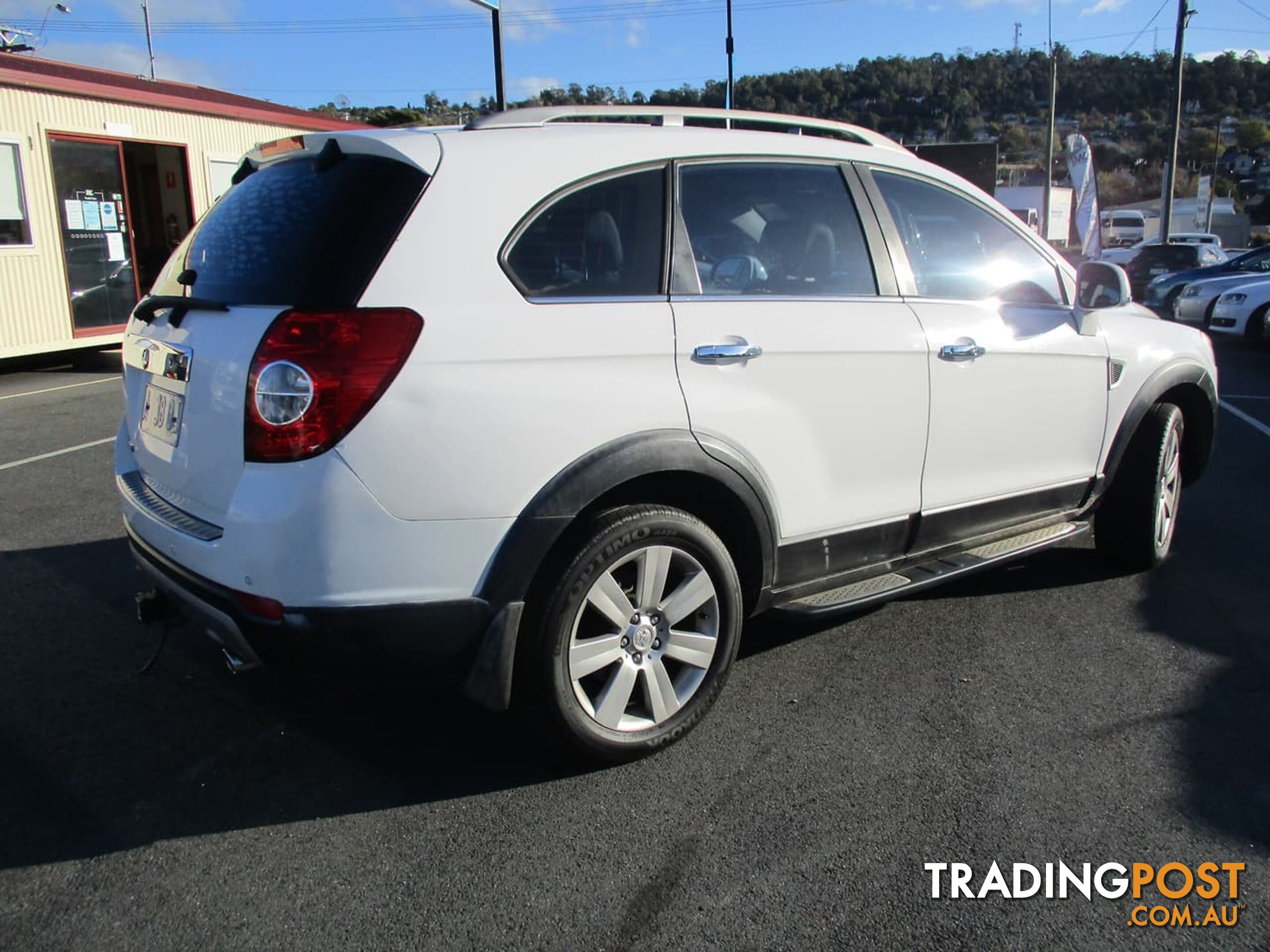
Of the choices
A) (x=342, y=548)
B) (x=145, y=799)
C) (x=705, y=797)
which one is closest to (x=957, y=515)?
(x=705, y=797)

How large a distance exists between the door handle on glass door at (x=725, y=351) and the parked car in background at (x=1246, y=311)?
1402 centimetres

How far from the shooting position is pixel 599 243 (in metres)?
2.93

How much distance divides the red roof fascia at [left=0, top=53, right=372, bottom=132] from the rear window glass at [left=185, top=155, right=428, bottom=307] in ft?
23.8

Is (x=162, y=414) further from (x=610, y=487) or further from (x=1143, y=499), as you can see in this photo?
(x=1143, y=499)

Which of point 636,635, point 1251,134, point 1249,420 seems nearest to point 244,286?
point 636,635

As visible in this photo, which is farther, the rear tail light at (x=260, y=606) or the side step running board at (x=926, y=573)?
the side step running board at (x=926, y=573)

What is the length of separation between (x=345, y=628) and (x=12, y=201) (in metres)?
11.6

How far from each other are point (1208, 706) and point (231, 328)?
3309mm

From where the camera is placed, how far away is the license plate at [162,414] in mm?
2861

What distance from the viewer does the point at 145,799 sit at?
2855 mm

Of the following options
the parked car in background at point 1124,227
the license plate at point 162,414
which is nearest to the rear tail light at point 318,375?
the license plate at point 162,414

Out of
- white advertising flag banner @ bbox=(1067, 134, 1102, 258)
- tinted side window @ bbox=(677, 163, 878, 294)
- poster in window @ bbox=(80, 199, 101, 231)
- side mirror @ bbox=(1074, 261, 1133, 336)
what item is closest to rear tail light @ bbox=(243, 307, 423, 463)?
tinted side window @ bbox=(677, 163, 878, 294)

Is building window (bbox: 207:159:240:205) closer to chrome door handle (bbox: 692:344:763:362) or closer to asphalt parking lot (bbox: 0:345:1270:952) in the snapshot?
asphalt parking lot (bbox: 0:345:1270:952)

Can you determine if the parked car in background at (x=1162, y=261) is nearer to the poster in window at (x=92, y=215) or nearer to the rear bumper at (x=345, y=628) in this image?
the poster in window at (x=92, y=215)
